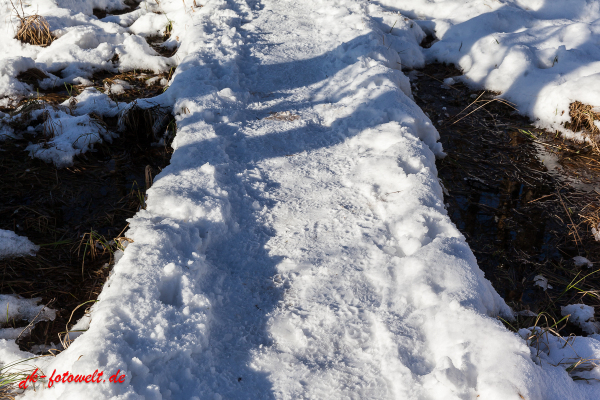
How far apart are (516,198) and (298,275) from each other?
2119 millimetres

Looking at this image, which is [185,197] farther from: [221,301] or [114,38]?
[114,38]

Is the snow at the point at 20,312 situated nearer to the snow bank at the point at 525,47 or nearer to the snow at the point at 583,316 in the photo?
the snow at the point at 583,316

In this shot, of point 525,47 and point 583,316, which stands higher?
point 525,47

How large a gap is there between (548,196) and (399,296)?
2018 mm

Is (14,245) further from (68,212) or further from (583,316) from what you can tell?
(583,316)

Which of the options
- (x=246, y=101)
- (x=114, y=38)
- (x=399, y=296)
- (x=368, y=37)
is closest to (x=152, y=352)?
(x=399, y=296)

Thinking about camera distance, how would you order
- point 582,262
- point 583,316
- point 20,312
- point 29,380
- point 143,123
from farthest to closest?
1. point 143,123
2. point 582,262
3. point 583,316
4. point 20,312
5. point 29,380

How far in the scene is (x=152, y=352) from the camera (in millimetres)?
1707

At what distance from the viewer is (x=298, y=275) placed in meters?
2.28

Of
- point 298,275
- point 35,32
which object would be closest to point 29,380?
point 298,275

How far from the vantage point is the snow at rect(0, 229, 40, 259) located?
2441 mm

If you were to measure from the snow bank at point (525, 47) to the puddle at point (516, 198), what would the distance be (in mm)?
259

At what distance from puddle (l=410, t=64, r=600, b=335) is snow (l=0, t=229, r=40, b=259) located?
3.00 m

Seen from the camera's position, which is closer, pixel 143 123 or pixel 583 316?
pixel 583 316
